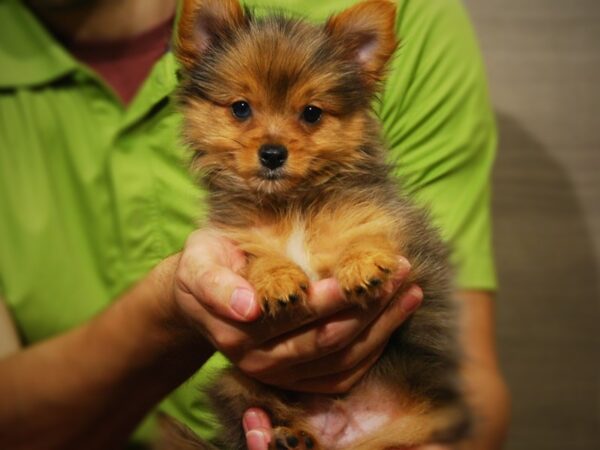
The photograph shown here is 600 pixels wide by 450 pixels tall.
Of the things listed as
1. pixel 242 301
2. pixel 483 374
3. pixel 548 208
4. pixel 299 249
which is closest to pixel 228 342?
pixel 242 301

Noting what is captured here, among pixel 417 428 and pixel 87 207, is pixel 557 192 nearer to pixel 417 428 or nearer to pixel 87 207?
pixel 417 428

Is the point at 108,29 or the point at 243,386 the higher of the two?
the point at 108,29

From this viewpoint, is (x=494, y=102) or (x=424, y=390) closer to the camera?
(x=424, y=390)

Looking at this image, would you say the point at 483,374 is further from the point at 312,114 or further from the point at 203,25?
the point at 203,25

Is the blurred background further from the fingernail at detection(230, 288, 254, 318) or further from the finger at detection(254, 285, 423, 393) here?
the fingernail at detection(230, 288, 254, 318)

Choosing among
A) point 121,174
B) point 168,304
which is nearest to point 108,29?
point 121,174

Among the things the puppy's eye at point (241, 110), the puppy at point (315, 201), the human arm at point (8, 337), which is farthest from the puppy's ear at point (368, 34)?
the human arm at point (8, 337)

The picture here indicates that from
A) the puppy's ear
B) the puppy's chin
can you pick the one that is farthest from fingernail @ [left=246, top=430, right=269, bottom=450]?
the puppy's ear
